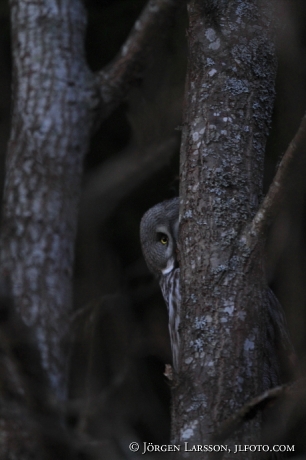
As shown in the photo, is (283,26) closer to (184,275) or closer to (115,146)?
(184,275)

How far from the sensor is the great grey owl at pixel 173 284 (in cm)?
249

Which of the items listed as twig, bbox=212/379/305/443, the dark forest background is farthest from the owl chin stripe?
twig, bbox=212/379/305/443

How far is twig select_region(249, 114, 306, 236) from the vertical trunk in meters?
1.86

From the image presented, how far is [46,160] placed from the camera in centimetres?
356

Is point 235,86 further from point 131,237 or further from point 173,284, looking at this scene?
point 131,237

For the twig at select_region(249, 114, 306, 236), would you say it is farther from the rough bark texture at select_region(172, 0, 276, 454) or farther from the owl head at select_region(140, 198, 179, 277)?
the owl head at select_region(140, 198, 179, 277)

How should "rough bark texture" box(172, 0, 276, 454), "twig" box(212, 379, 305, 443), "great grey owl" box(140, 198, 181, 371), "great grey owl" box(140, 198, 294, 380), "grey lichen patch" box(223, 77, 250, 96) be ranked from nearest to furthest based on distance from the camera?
"twig" box(212, 379, 305, 443) < "rough bark texture" box(172, 0, 276, 454) < "grey lichen patch" box(223, 77, 250, 96) < "great grey owl" box(140, 198, 294, 380) < "great grey owl" box(140, 198, 181, 371)

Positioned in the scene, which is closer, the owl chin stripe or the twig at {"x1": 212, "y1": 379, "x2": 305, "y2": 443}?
the twig at {"x1": 212, "y1": 379, "x2": 305, "y2": 443}

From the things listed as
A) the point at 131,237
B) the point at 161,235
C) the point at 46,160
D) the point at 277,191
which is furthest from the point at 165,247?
the point at 277,191

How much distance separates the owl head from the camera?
289 centimetres

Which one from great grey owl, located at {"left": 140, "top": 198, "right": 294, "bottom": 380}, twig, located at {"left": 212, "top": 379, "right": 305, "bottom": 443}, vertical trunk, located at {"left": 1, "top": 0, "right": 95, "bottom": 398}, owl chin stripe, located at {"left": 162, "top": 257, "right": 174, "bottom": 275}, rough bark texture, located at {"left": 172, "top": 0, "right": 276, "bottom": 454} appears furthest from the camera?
vertical trunk, located at {"left": 1, "top": 0, "right": 95, "bottom": 398}

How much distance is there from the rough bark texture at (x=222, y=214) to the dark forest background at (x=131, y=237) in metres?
0.45

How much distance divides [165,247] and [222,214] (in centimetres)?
121

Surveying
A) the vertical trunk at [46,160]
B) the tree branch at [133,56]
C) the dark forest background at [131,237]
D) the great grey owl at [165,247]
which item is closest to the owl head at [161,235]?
the great grey owl at [165,247]
